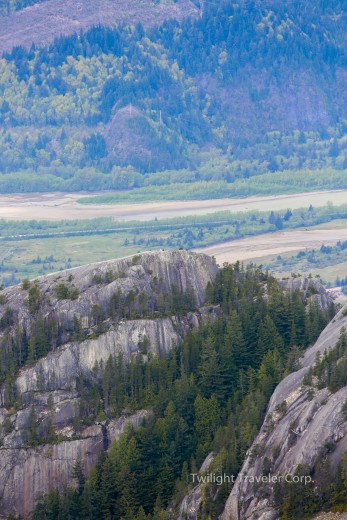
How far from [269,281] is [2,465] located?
19.0m

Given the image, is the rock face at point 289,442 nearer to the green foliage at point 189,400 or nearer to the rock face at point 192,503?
the green foliage at point 189,400

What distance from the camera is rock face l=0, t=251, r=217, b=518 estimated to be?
75625mm

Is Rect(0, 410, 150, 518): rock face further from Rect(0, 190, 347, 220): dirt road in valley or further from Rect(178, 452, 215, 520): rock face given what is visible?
Rect(0, 190, 347, 220): dirt road in valley

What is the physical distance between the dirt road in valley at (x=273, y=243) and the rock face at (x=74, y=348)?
201 feet

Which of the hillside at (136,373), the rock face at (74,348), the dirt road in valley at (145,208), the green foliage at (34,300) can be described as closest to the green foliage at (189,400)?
the hillside at (136,373)

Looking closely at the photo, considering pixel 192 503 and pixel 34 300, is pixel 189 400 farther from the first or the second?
pixel 192 503

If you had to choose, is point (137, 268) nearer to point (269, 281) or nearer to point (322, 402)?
point (269, 281)

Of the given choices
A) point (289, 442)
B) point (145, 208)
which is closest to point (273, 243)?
point (145, 208)

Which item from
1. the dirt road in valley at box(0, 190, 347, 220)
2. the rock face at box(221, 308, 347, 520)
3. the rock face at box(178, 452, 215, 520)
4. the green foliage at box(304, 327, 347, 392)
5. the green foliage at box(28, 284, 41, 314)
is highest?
the green foliage at box(28, 284, 41, 314)

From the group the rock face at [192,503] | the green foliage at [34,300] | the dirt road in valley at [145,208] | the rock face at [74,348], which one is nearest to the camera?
the rock face at [192,503]

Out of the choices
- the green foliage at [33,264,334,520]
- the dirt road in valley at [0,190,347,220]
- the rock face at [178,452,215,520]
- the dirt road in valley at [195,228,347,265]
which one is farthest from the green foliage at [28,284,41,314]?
the dirt road in valley at [0,190,347,220]

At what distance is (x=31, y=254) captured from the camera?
16325 centimetres

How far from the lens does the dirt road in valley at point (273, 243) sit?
153m

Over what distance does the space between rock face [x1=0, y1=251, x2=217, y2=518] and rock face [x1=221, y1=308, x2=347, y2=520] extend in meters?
11.5
